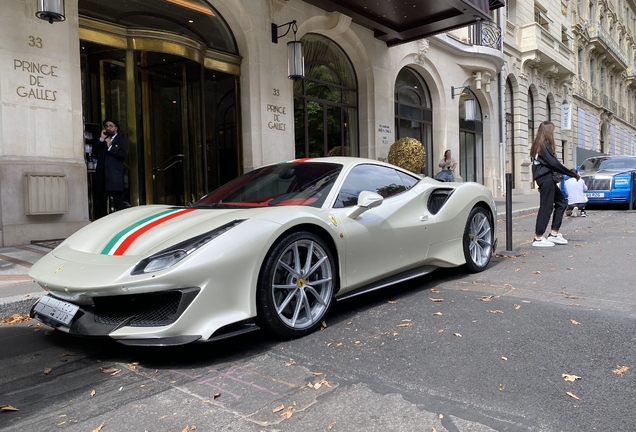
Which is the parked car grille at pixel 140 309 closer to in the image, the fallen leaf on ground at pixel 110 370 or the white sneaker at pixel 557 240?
the fallen leaf on ground at pixel 110 370

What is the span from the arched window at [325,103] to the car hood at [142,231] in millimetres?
9170

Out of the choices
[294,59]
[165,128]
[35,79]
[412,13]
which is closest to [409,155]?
[412,13]

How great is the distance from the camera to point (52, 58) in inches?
288

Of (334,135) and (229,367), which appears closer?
(229,367)

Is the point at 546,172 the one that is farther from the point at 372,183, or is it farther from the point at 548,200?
the point at 372,183

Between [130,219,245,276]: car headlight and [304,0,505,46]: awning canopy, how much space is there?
395 inches

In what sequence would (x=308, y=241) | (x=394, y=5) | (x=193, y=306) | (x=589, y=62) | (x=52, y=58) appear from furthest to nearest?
1. (x=589, y=62)
2. (x=394, y=5)
3. (x=52, y=58)
4. (x=308, y=241)
5. (x=193, y=306)

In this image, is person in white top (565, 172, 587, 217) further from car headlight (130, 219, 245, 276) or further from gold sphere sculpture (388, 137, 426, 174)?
car headlight (130, 219, 245, 276)

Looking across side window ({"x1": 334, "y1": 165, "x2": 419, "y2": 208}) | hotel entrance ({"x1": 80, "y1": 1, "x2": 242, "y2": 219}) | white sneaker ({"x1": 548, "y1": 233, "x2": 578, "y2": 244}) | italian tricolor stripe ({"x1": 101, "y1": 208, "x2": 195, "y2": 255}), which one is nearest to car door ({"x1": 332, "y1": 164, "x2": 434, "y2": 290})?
side window ({"x1": 334, "y1": 165, "x2": 419, "y2": 208})

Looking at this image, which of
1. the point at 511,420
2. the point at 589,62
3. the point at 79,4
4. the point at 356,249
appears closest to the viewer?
the point at 511,420

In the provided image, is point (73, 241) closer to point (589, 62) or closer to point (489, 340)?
point (489, 340)

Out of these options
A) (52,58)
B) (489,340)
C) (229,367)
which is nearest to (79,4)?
(52,58)

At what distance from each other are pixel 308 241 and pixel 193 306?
3.14ft

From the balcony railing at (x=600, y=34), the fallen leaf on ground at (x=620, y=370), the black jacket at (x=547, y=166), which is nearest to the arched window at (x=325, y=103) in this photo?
the black jacket at (x=547, y=166)
